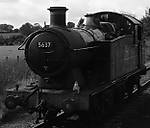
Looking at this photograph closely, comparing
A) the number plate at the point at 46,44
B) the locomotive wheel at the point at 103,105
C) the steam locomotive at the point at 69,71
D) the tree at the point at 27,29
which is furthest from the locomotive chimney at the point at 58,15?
the tree at the point at 27,29

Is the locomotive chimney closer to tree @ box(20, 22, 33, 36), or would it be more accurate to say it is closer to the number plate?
the number plate

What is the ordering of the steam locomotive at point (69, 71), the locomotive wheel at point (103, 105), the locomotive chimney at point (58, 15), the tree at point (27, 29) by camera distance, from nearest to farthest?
the steam locomotive at point (69, 71) < the locomotive chimney at point (58, 15) < the locomotive wheel at point (103, 105) < the tree at point (27, 29)

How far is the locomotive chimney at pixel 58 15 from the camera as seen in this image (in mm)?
7941

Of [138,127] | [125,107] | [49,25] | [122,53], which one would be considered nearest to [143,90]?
[125,107]

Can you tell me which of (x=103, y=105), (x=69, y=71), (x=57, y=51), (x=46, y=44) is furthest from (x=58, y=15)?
(x=103, y=105)

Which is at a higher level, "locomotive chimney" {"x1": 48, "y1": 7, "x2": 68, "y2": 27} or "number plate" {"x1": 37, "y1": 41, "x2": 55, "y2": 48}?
"locomotive chimney" {"x1": 48, "y1": 7, "x2": 68, "y2": 27}

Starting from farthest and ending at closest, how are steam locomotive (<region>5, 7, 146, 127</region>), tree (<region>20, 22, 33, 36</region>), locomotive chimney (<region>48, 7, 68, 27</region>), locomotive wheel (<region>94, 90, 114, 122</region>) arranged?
tree (<region>20, 22, 33, 36</region>)
locomotive wheel (<region>94, 90, 114, 122</region>)
locomotive chimney (<region>48, 7, 68, 27</region>)
steam locomotive (<region>5, 7, 146, 127</region>)

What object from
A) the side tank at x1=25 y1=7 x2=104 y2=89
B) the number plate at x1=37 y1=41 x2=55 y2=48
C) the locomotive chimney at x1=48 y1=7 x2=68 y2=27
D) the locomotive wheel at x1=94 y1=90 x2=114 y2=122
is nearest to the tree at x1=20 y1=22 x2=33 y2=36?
the locomotive chimney at x1=48 y1=7 x2=68 y2=27

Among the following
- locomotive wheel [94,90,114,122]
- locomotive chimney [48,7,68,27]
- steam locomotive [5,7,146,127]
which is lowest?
locomotive wheel [94,90,114,122]

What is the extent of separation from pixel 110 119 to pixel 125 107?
1.75 meters

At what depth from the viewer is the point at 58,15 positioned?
797 centimetres

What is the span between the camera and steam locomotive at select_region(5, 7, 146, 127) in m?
7.54

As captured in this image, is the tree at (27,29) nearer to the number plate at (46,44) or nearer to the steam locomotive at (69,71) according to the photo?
the steam locomotive at (69,71)

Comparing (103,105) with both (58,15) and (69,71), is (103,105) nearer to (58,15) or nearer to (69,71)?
(69,71)
